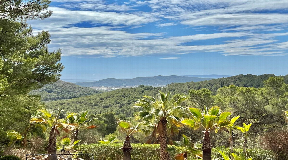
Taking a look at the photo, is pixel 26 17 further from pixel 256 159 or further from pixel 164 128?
pixel 256 159

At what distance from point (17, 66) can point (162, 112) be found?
6.66 metres

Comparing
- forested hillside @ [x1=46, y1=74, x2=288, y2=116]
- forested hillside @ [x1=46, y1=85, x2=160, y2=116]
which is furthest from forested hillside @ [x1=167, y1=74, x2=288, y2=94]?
forested hillside @ [x1=46, y1=85, x2=160, y2=116]

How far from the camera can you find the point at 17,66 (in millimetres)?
10188

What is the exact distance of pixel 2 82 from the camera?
26.7ft

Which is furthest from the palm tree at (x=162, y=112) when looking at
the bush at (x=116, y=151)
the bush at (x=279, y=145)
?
the bush at (x=279, y=145)

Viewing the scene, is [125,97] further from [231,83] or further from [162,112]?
[162,112]

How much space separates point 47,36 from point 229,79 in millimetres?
61146

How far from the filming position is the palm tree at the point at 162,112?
42.1 ft

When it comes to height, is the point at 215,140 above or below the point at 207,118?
below

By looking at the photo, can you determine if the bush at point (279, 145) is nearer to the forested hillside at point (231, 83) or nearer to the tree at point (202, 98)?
the tree at point (202, 98)

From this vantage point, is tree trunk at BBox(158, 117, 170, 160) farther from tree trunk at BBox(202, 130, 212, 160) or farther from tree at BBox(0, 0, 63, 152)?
tree at BBox(0, 0, 63, 152)

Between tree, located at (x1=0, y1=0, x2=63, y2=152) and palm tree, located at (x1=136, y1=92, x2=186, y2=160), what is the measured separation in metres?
5.19

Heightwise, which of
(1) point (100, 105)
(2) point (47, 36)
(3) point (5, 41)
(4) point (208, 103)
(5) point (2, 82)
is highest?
(2) point (47, 36)

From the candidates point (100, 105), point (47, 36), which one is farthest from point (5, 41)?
point (100, 105)
